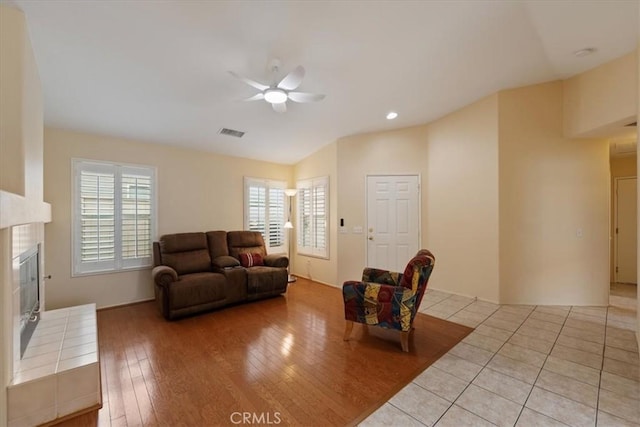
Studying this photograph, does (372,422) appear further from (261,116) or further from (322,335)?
(261,116)

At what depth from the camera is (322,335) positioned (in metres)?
3.02

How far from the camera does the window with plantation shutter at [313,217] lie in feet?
17.0

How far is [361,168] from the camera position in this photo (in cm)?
493

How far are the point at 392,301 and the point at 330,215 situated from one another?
2.65 meters

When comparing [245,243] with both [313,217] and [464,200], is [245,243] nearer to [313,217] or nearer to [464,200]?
[313,217]

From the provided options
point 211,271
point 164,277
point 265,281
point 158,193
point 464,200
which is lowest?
Answer: point 265,281

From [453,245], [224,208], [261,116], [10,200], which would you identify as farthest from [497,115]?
[10,200]

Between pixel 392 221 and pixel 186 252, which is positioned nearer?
pixel 186 252

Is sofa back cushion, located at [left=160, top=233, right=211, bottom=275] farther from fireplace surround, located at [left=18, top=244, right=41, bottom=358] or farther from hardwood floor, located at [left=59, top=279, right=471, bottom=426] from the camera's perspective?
fireplace surround, located at [left=18, top=244, right=41, bottom=358]

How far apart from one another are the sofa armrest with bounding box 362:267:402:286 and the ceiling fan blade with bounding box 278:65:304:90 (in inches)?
93.3

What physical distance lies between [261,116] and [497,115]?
344 cm

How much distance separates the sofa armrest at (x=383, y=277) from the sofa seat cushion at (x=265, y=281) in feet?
5.02

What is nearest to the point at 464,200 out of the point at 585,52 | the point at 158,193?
the point at 585,52

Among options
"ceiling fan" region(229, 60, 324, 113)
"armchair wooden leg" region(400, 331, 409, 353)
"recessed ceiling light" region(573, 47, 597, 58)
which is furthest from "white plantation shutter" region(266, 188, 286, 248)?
"recessed ceiling light" region(573, 47, 597, 58)
